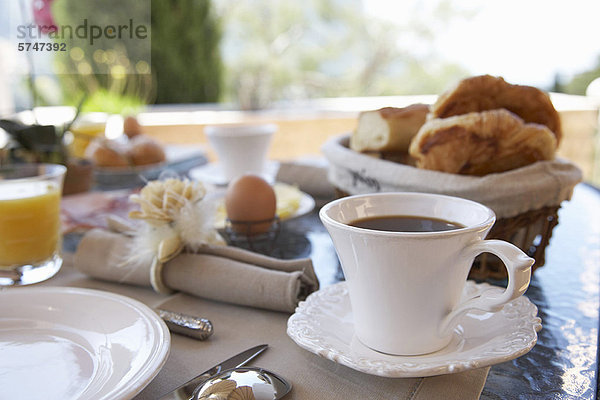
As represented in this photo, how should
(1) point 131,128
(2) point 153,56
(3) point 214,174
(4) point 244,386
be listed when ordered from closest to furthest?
(4) point 244,386, (3) point 214,174, (1) point 131,128, (2) point 153,56

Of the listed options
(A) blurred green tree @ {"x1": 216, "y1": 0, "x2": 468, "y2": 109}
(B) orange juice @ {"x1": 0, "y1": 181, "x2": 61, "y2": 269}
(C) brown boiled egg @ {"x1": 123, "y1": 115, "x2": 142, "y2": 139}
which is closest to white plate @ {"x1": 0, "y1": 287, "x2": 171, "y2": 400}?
(B) orange juice @ {"x1": 0, "y1": 181, "x2": 61, "y2": 269}

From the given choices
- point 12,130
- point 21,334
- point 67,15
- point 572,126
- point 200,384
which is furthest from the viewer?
point 67,15

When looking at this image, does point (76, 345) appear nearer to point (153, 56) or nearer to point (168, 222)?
point (168, 222)

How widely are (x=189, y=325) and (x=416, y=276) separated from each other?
12.7 inches

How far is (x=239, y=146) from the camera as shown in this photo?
4.59 feet

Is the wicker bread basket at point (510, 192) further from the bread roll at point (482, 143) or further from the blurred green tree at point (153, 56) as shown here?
the blurred green tree at point (153, 56)

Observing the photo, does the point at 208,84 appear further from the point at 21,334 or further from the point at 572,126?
the point at 21,334

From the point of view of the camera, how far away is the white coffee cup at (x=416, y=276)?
542 mm

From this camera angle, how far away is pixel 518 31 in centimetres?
793

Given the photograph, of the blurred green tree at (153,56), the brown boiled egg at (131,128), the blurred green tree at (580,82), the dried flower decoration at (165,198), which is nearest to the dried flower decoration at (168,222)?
the dried flower decoration at (165,198)

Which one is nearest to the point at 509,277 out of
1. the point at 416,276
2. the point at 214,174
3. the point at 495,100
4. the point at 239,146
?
the point at 416,276

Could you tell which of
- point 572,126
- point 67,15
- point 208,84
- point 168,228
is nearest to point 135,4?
point 67,15

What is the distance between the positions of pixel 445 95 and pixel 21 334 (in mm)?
773

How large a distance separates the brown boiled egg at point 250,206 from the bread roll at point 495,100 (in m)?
0.36
